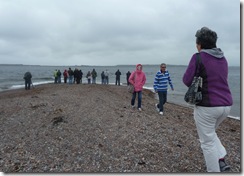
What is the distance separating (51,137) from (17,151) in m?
1.07

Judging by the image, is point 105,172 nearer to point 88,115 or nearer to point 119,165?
point 119,165

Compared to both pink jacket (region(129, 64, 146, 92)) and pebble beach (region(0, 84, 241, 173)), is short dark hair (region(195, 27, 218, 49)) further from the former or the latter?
pink jacket (region(129, 64, 146, 92))

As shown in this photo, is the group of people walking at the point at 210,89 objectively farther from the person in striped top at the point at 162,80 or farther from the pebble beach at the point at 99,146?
the person in striped top at the point at 162,80

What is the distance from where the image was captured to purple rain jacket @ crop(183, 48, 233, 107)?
328 centimetres

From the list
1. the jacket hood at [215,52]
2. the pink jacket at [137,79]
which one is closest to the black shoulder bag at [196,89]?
the jacket hood at [215,52]

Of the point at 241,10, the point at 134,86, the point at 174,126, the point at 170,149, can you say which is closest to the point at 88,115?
the point at 134,86

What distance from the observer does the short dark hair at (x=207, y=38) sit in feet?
11.1

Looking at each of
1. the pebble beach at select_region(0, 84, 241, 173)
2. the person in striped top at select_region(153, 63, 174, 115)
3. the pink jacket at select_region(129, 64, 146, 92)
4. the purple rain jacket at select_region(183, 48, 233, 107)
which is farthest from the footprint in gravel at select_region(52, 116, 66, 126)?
the purple rain jacket at select_region(183, 48, 233, 107)

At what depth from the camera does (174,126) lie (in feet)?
26.8

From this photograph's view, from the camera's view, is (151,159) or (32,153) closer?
(151,159)

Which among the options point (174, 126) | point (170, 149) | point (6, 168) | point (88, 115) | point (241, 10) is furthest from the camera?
point (88, 115)

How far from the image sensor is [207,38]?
3391 millimetres

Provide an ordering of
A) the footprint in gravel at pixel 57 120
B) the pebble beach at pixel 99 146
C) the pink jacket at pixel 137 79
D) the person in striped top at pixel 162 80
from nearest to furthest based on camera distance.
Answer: the pebble beach at pixel 99 146 < the footprint in gravel at pixel 57 120 < the person in striped top at pixel 162 80 < the pink jacket at pixel 137 79

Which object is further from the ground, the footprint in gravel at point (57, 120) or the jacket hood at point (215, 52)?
the jacket hood at point (215, 52)
